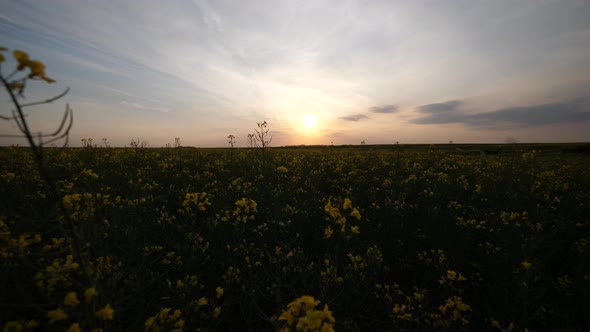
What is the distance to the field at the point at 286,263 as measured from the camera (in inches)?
76.7

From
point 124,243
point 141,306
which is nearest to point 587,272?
point 141,306

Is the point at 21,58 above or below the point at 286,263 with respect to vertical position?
above

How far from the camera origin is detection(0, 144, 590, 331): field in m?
1.95

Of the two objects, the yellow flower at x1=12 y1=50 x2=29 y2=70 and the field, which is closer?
the yellow flower at x1=12 y1=50 x2=29 y2=70

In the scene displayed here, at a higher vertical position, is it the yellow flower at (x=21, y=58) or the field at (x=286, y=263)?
the yellow flower at (x=21, y=58)

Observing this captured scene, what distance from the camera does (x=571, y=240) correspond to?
4074 mm

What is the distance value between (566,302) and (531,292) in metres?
0.56

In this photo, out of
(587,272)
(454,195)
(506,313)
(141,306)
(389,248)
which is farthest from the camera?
(454,195)

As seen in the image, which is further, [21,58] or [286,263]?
[286,263]

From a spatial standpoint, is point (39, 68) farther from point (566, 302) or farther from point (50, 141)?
point (566, 302)

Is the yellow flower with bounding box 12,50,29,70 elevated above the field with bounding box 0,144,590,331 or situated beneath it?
elevated above

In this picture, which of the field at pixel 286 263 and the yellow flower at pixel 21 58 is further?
the field at pixel 286 263

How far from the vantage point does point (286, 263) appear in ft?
11.0

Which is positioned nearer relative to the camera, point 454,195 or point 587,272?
point 587,272
